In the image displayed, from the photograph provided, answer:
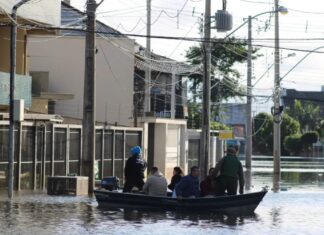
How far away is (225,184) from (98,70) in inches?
961

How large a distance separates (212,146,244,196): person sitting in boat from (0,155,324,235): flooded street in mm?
1033

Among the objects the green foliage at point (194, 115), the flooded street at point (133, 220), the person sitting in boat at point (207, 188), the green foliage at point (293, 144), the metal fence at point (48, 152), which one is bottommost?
the flooded street at point (133, 220)

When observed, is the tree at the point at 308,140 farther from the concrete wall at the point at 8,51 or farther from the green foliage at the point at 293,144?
the concrete wall at the point at 8,51

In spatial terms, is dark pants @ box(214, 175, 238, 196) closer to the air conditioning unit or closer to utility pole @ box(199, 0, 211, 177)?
utility pole @ box(199, 0, 211, 177)

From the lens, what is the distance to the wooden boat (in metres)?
21.2

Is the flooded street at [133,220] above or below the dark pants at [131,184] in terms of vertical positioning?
below

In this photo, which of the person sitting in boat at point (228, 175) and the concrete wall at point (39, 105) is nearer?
the person sitting in boat at point (228, 175)

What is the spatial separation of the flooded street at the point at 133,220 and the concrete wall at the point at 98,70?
64.5 ft

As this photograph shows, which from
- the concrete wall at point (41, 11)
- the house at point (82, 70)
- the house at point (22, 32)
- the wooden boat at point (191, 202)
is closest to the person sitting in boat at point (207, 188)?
the wooden boat at point (191, 202)

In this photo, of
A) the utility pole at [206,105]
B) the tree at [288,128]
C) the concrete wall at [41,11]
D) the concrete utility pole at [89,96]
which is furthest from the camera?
the tree at [288,128]

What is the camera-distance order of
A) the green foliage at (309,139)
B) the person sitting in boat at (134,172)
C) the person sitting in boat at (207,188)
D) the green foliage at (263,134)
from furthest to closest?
1. the green foliage at (263,134)
2. the green foliage at (309,139)
3. the person sitting in boat at (134,172)
4. the person sitting in boat at (207,188)

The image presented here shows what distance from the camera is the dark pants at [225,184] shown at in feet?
73.0

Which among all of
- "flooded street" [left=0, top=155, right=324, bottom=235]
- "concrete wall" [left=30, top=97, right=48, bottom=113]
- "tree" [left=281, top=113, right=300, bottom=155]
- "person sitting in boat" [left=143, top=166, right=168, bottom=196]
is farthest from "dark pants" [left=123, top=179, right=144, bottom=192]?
"tree" [left=281, top=113, right=300, bottom=155]

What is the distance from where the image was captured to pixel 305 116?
5753 inches
